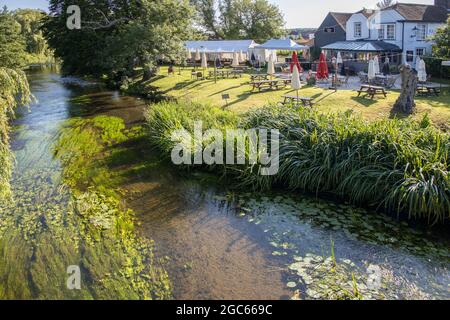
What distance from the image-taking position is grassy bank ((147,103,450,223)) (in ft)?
28.1

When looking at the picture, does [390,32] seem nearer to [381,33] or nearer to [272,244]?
[381,33]

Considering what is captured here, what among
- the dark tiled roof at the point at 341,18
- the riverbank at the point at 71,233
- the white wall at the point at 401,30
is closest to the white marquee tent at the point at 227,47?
the dark tiled roof at the point at 341,18

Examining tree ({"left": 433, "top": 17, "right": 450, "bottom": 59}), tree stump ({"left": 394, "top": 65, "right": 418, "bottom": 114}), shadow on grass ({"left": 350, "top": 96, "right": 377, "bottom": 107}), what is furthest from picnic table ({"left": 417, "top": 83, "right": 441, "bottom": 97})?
tree ({"left": 433, "top": 17, "right": 450, "bottom": 59})

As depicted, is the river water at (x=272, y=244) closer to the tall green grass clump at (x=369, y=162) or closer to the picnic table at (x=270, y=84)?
the tall green grass clump at (x=369, y=162)

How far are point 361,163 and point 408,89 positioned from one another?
23.6ft

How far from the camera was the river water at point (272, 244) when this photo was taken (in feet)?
21.4

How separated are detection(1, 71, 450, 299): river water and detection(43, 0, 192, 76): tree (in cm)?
1604

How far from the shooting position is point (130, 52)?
25484mm

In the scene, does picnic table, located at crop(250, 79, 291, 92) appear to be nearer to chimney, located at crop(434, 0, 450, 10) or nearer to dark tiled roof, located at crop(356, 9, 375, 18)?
dark tiled roof, located at crop(356, 9, 375, 18)

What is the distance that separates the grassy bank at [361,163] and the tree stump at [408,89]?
→ 14.4 feet

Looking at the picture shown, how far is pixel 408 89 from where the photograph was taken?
596 inches

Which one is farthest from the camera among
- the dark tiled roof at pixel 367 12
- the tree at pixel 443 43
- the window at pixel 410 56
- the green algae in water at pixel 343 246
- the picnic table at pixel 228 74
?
the dark tiled roof at pixel 367 12

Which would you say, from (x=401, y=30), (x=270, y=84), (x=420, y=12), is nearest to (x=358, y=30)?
(x=401, y=30)

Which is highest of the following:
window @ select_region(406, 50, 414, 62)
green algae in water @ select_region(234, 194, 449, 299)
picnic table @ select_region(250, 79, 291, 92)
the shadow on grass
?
window @ select_region(406, 50, 414, 62)
